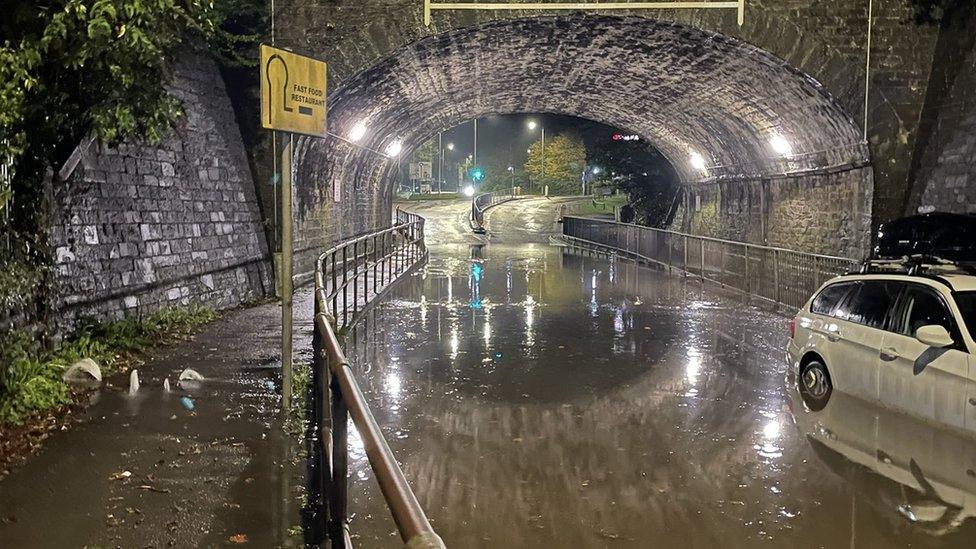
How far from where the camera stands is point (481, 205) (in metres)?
64.6

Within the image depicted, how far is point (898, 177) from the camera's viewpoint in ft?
54.1

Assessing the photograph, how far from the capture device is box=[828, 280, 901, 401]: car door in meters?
8.04

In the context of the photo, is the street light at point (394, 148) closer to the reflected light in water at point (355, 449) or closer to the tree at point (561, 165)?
the reflected light in water at point (355, 449)

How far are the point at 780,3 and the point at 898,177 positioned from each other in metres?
3.84

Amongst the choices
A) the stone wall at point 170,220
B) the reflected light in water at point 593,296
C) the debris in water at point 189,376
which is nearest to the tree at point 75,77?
the stone wall at point 170,220

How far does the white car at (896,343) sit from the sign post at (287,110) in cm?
499

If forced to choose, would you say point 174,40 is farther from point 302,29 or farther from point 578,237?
point 578,237

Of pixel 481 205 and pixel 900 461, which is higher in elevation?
pixel 481 205

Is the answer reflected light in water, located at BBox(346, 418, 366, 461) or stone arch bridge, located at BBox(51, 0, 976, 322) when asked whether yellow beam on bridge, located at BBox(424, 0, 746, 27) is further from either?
reflected light in water, located at BBox(346, 418, 366, 461)

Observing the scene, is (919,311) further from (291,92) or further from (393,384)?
(291,92)

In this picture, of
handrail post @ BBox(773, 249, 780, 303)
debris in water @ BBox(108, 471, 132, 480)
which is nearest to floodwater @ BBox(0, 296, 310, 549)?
debris in water @ BBox(108, 471, 132, 480)

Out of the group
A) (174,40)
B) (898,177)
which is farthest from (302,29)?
(898,177)

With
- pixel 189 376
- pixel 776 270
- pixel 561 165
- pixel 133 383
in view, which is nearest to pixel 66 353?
pixel 133 383

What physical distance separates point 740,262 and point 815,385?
10.3m
